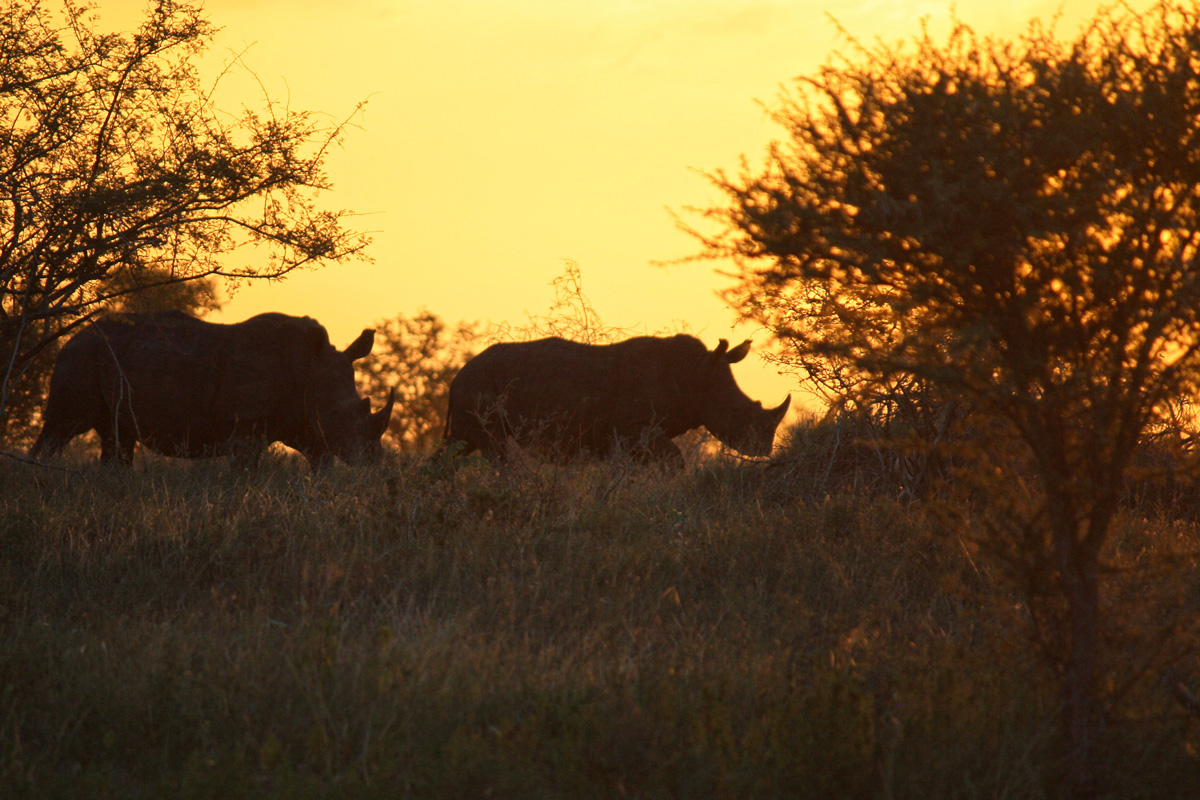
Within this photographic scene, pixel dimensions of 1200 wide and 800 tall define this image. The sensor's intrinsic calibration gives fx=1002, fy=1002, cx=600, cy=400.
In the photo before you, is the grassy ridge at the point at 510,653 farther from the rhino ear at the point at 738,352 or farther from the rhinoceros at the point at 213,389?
the rhino ear at the point at 738,352

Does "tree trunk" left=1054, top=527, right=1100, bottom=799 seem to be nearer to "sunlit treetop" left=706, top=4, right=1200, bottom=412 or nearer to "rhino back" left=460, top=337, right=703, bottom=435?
"sunlit treetop" left=706, top=4, right=1200, bottom=412

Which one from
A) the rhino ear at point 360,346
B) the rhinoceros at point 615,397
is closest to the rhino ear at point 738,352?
the rhinoceros at point 615,397

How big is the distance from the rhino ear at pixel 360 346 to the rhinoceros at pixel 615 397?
151 centimetres

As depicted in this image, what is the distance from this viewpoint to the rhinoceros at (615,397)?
12648mm

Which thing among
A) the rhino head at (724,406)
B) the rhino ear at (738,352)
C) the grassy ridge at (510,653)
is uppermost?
the rhino ear at (738,352)

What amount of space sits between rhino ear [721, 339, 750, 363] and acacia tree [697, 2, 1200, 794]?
911 cm

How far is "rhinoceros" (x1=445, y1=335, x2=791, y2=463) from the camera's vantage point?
1265cm

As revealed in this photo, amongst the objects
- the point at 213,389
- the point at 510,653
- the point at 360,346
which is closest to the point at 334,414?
the point at 360,346

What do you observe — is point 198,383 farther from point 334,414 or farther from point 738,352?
point 738,352

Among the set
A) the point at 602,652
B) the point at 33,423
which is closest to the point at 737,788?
the point at 602,652

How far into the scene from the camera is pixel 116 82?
929cm

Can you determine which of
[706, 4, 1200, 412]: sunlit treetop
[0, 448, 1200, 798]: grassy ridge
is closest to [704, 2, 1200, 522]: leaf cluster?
[706, 4, 1200, 412]: sunlit treetop

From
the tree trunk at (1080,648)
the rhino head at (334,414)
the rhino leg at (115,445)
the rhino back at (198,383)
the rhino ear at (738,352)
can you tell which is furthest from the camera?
the rhino ear at (738,352)

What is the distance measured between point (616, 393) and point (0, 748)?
29.6 feet
